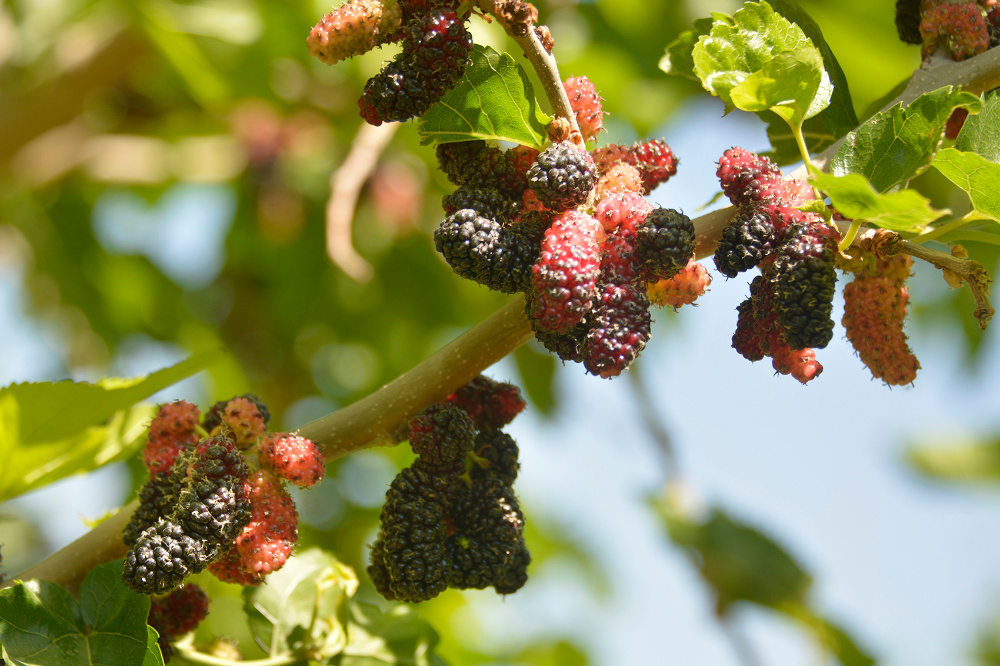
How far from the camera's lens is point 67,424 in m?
1.22

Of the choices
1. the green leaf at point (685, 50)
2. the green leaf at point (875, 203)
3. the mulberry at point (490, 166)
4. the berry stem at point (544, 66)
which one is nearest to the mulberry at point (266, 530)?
the mulberry at point (490, 166)

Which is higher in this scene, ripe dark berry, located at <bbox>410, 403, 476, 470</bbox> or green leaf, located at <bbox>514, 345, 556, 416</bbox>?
ripe dark berry, located at <bbox>410, 403, 476, 470</bbox>

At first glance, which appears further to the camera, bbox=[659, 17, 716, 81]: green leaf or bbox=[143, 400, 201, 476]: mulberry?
bbox=[659, 17, 716, 81]: green leaf

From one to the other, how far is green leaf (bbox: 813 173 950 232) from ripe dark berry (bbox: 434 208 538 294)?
13.1 inches

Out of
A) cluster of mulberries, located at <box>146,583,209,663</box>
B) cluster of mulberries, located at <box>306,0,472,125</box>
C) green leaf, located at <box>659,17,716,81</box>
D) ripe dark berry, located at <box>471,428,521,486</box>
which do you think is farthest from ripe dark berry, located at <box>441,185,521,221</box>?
cluster of mulberries, located at <box>146,583,209,663</box>

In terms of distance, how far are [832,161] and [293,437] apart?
766 mm

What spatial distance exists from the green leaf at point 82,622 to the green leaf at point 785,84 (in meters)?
0.96

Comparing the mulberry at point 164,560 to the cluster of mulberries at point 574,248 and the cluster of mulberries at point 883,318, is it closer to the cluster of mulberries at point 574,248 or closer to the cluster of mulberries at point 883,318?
the cluster of mulberries at point 574,248

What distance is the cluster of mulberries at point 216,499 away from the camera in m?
0.91

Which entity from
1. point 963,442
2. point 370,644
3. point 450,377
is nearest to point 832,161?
point 450,377

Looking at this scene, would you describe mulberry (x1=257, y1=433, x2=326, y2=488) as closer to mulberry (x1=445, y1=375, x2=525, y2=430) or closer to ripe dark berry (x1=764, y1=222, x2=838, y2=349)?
mulberry (x1=445, y1=375, x2=525, y2=430)

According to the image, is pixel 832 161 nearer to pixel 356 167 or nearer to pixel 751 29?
pixel 751 29

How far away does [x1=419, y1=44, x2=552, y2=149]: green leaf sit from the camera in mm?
995

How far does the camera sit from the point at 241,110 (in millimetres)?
3426
